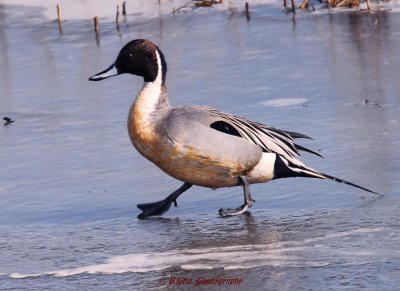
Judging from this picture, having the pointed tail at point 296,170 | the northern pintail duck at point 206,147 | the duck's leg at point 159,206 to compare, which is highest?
the northern pintail duck at point 206,147

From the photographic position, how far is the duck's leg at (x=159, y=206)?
19.4 feet

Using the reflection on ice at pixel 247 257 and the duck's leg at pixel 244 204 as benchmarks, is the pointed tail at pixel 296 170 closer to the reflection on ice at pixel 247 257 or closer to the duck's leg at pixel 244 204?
the duck's leg at pixel 244 204

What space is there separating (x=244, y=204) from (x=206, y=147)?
0.36 m

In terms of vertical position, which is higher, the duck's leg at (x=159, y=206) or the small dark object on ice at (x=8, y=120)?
the duck's leg at (x=159, y=206)

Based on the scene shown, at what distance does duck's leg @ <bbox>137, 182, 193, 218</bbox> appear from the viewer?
591cm

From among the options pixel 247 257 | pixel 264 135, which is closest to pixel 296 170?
pixel 264 135

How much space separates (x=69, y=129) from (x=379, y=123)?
7.22 feet

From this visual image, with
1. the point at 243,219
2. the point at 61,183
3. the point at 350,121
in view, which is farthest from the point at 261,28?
the point at 243,219

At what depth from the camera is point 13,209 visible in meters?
6.13

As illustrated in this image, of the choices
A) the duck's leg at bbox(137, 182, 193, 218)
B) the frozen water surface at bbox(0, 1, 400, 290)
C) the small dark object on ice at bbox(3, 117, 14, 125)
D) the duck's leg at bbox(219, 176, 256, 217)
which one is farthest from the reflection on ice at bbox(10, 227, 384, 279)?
the small dark object on ice at bbox(3, 117, 14, 125)

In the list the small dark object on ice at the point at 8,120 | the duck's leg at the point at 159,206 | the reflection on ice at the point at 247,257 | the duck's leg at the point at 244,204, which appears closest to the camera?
the reflection on ice at the point at 247,257

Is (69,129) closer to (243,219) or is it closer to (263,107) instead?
(263,107)

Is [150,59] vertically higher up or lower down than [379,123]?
higher up

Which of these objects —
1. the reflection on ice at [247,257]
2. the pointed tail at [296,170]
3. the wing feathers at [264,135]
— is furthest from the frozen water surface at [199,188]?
the wing feathers at [264,135]
